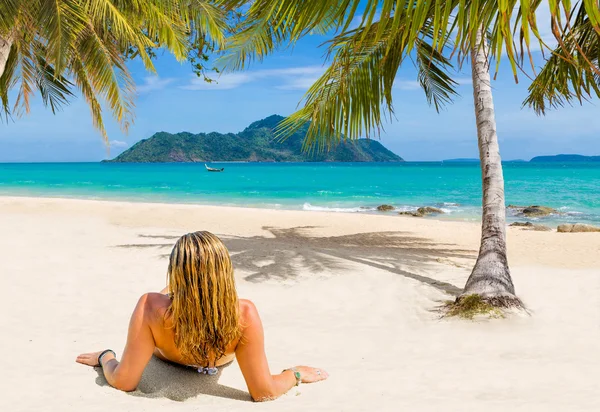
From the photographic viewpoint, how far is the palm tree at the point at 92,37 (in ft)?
23.7

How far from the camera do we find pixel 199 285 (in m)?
2.65

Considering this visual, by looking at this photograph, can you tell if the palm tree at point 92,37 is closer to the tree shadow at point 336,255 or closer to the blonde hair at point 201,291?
the tree shadow at point 336,255

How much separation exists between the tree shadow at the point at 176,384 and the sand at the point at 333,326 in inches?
0.4

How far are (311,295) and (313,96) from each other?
2.73 m

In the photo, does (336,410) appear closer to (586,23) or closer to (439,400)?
(439,400)

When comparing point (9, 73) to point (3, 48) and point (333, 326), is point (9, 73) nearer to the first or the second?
point (3, 48)

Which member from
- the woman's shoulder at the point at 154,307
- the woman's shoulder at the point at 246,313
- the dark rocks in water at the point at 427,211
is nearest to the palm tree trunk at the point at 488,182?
the woman's shoulder at the point at 246,313

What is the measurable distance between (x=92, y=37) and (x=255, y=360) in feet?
23.5

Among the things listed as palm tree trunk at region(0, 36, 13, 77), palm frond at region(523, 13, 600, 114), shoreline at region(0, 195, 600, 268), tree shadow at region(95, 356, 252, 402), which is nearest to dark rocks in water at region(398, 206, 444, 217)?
shoreline at region(0, 195, 600, 268)

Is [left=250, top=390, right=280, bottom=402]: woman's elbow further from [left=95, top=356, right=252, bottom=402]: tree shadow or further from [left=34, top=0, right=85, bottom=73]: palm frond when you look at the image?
[left=34, top=0, right=85, bottom=73]: palm frond

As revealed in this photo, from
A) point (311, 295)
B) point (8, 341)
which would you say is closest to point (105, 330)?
point (8, 341)

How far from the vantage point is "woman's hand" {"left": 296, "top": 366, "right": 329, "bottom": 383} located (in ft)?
10.9

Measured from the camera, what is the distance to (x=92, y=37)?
8336 millimetres

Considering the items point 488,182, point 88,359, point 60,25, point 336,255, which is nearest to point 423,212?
point 336,255
